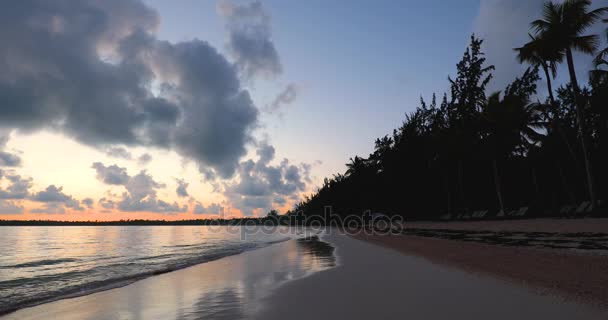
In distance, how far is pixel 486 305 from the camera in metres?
5.73

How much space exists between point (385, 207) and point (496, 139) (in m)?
25.2

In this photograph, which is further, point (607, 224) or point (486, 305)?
point (607, 224)

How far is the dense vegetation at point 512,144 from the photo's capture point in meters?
25.6

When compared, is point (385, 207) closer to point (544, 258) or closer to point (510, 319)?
point (544, 258)

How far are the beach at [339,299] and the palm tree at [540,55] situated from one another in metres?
22.1

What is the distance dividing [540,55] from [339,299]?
94.0ft

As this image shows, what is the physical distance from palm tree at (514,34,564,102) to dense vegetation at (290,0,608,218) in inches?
2.7

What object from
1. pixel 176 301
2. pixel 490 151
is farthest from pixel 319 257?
pixel 490 151

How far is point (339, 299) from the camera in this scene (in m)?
6.66

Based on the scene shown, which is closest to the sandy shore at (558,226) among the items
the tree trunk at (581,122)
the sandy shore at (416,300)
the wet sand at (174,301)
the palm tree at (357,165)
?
the tree trunk at (581,122)

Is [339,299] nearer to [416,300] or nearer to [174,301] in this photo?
[416,300]

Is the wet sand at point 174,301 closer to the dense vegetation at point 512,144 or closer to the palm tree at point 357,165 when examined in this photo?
the dense vegetation at point 512,144

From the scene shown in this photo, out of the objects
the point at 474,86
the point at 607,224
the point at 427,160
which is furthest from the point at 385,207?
the point at 607,224

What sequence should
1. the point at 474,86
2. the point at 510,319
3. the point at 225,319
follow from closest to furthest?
the point at 510,319 → the point at 225,319 → the point at 474,86
